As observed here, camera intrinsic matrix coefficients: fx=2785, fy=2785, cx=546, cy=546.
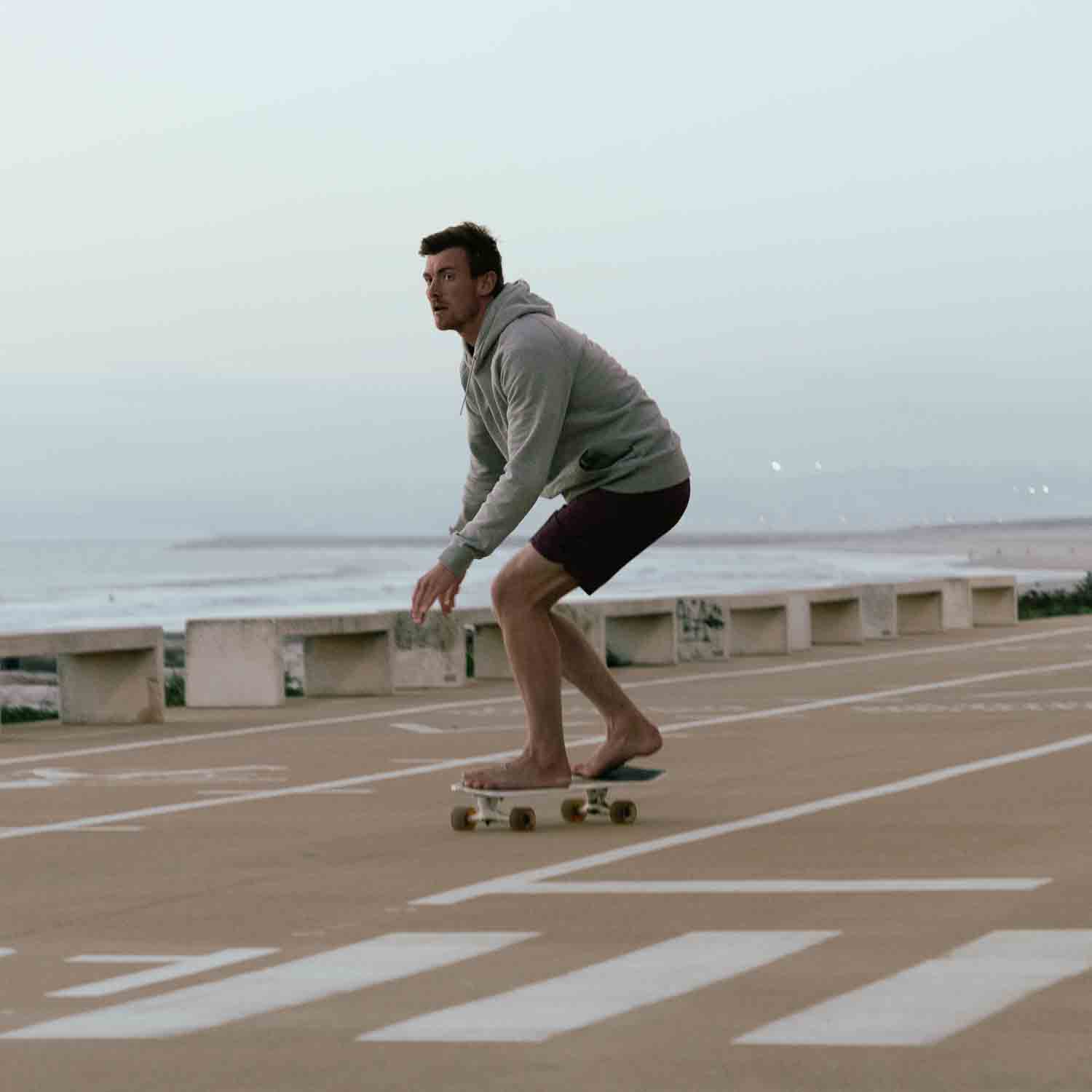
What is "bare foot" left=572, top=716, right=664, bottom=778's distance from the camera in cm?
1025

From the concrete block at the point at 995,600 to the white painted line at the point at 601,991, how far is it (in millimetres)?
28981

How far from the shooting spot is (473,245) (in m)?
10.3

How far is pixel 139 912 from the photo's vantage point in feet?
25.7

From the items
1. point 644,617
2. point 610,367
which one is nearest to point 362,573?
point 644,617

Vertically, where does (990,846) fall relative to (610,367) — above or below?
below

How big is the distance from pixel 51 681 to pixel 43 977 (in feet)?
140

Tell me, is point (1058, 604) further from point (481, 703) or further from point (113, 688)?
point (113, 688)

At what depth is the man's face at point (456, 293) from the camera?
10195 millimetres

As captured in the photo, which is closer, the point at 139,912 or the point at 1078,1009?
the point at 1078,1009

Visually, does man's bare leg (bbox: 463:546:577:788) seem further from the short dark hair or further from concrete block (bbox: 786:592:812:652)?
concrete block (bbox: 786:592:812:652)

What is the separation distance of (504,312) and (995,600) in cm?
2639

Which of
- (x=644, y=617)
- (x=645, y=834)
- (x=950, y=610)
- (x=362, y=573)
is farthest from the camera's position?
(x=362, y=573)

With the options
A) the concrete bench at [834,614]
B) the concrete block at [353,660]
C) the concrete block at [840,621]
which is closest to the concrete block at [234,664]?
the concrete block at [353,660]

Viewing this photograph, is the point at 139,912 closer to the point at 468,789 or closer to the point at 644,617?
the point at 468,789
